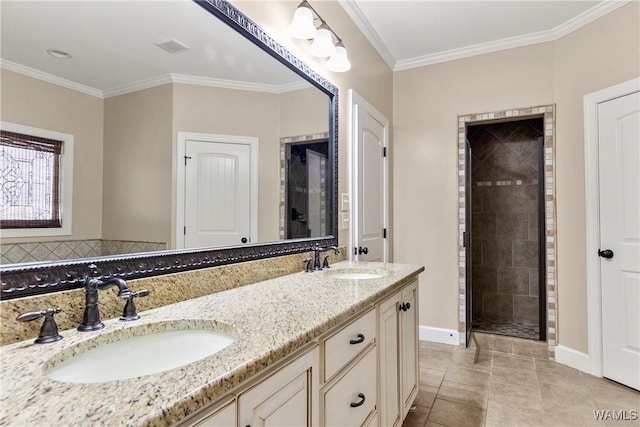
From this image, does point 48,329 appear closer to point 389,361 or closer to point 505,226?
point 389,361

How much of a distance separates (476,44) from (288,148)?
7.96 ft

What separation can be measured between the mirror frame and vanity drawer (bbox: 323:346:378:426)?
66 cm

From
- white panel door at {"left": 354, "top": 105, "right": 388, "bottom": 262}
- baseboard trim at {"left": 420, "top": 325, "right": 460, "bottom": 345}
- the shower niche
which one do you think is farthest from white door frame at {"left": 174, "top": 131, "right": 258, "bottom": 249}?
the shower niche

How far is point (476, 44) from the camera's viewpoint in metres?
3.27

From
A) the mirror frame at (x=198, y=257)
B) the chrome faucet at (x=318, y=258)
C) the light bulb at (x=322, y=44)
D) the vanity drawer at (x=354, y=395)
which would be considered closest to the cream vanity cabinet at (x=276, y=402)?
the vanity drawer at (x=354, y=395)

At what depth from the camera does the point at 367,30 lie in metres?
2.96

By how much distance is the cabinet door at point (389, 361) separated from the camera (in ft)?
5.05

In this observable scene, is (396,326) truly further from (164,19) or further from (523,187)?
(523,187)

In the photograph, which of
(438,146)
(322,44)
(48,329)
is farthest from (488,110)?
(48,329)

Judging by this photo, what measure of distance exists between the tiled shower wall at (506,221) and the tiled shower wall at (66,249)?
3.90 metres

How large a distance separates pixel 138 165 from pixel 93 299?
46cm

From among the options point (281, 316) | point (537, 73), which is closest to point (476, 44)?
point (537, 73)

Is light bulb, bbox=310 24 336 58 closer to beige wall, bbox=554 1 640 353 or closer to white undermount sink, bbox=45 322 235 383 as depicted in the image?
white undermount sink, bbox=45 322 235 383

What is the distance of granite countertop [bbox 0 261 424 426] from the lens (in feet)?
1.79
